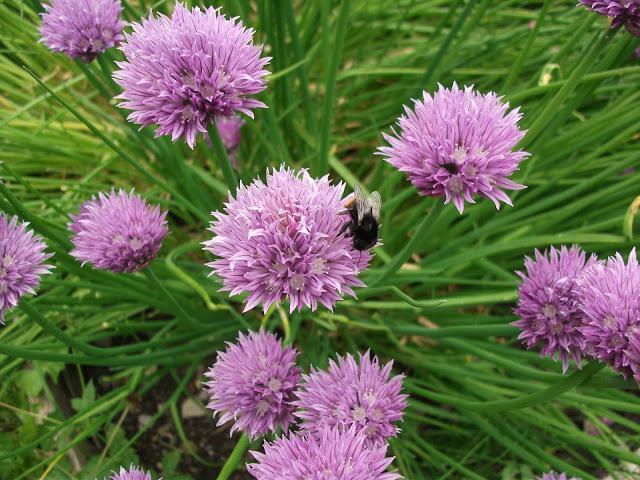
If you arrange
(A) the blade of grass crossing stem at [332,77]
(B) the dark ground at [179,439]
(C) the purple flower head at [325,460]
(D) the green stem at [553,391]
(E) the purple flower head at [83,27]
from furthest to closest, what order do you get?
(B) the dark ground at [179,439] < (E) the purple flower head at [83,27] < (A) the blade of grass crossing stem at [332,77] < (D) the green stem at [553,391] < (C) the purple flower head at [325,460]

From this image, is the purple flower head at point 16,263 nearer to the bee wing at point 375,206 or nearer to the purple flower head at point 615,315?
the bee wing at point 375,206

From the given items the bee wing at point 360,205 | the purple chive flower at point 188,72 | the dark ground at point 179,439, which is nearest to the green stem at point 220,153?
the purple chive flower at point 188,72

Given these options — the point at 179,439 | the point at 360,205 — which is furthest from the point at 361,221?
the point at 179,439

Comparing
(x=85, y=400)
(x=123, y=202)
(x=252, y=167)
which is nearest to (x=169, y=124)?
(x=123, y=202)

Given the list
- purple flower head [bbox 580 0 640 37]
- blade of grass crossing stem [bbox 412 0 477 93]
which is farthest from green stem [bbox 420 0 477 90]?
purple flower head [bbox 580 0 640 37]

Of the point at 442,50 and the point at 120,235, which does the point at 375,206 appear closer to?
the point at 120,235

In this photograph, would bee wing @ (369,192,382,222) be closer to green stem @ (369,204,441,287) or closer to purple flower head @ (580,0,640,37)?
green stem @ (369,204,441,287)

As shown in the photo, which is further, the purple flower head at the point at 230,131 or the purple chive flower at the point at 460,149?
the purple flower head at the point at 230,131

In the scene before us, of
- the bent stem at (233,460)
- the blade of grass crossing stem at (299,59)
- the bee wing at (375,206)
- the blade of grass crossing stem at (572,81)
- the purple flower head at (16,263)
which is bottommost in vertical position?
the bent stem at (233,460)
